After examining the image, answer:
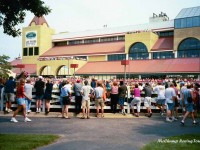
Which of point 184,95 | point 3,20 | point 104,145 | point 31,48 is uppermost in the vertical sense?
point 31,48

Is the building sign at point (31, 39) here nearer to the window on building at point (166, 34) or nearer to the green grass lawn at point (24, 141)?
the window on building at point (166, 34)

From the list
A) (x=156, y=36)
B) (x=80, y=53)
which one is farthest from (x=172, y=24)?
(x=80, y=53)

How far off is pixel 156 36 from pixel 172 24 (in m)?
3.02

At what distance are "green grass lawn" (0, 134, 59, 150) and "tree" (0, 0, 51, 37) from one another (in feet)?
16.0

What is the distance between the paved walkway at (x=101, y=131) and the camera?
27.5 ft

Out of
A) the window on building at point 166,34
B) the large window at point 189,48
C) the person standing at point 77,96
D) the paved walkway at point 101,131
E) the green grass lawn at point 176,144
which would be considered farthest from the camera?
the window on building at point 166,34

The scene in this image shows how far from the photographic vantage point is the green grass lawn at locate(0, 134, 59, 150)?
7.72 metres

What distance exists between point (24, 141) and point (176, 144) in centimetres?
446

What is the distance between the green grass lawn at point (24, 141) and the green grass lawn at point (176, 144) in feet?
9.72

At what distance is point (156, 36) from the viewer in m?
44.9

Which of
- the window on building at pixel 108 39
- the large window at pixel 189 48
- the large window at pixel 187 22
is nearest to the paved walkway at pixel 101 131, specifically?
the large window at pixel 189 48

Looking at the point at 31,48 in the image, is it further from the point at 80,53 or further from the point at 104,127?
the point at 104,127

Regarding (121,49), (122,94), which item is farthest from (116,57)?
(122,94)

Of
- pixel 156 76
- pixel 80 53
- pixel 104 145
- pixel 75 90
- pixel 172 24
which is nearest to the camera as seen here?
pixel 104 145
